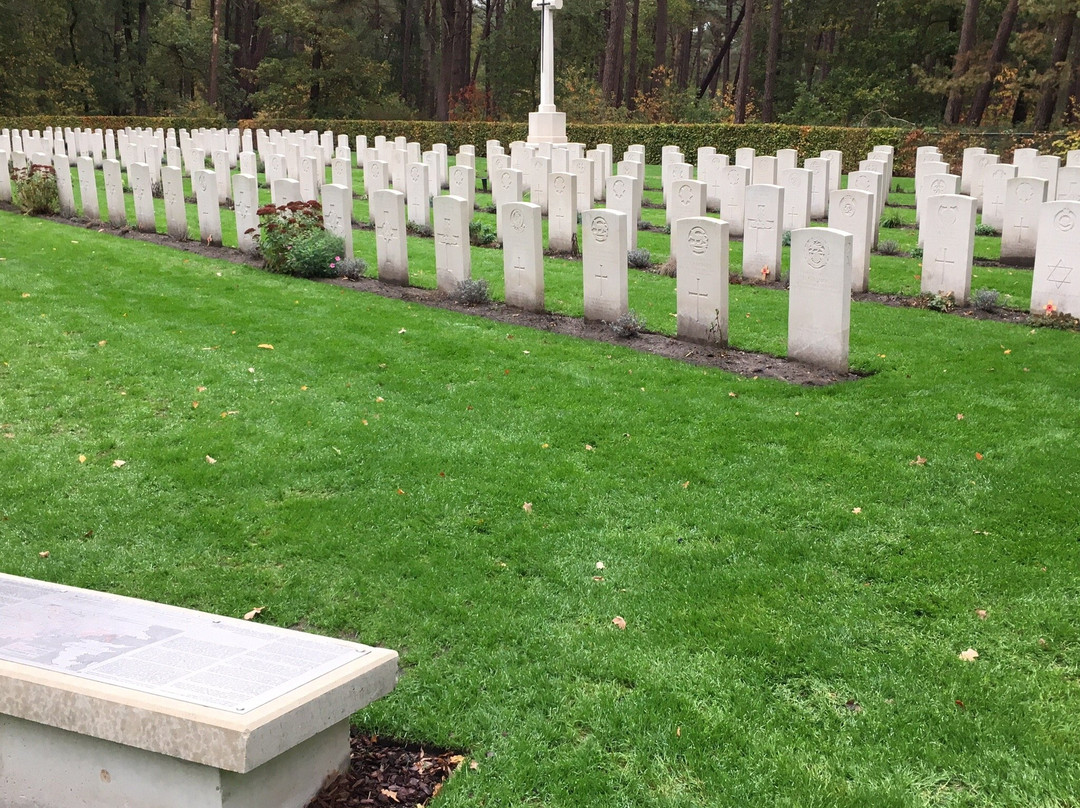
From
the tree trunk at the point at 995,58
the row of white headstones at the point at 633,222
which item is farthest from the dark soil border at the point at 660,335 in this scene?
the tree trunk at the point at 995,58

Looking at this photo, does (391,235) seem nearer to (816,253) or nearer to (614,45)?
(816,253)

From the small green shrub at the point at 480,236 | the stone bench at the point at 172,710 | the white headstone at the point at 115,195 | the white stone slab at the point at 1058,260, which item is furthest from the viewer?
the white headstone at the point at 115,195

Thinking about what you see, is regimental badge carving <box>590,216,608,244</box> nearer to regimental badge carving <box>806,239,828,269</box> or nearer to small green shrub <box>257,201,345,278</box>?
regimental badge carving <box>806,239,828,269</box>

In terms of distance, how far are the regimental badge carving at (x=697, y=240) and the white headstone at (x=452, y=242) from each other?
2.90 m

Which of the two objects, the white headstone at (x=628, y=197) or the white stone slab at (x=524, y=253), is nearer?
the white stone slab at (x=524, y=253)

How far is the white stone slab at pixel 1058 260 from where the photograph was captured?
9.18m

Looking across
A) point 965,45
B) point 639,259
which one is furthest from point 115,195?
point 965,45

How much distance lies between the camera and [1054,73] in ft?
94.6

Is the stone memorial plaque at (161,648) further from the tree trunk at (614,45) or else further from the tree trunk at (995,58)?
the tree trunk at (614,45)

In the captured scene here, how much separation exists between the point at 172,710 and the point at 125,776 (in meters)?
0.36

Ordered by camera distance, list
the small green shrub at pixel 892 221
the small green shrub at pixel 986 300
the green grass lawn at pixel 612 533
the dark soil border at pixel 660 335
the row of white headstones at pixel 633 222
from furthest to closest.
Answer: the small green shrub at pixel 892 221, the small green shrub at pixel 986 300, the row of white headstones at pixel 633 222, the dark soil border at pixel 660 335, the green grass lawn at pixel 612 533

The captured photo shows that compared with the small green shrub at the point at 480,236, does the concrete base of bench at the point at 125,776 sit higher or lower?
lower

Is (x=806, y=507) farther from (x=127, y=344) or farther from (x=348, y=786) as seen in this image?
(x=127, y=344)

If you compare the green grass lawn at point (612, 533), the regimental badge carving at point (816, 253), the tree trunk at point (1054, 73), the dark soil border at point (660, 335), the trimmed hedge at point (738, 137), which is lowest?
the green grass lawn at point (612, 533)
